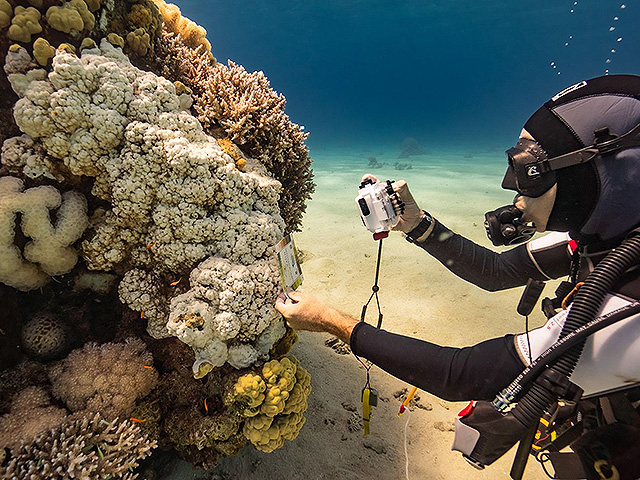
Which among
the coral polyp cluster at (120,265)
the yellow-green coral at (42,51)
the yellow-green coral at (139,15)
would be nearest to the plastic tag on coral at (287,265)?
the coral polyp cluster at (120,265)

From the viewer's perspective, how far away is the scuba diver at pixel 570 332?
1.37 metres

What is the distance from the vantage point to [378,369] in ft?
12.8

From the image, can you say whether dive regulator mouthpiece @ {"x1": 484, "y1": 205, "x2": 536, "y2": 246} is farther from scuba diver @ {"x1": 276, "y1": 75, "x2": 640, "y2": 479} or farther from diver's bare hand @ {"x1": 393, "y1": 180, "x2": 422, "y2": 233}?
diver's bare hand @ {"x1": 393, "y1": 180, "x2": 422, "y2": 233}

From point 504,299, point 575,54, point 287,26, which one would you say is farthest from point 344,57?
point 504,299

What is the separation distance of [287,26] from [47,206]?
100 metres

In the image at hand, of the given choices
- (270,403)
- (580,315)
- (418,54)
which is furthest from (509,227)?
(418,54)

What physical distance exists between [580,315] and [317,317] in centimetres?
142

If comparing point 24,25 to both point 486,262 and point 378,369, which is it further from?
point 378,369

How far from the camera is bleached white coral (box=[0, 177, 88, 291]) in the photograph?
205 centimetres

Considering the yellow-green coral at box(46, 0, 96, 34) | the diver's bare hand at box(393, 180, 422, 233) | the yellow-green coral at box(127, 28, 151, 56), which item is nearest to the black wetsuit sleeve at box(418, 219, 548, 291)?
A: the diver's bare hand at box(393, 180, 422, 233)

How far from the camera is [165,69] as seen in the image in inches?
115

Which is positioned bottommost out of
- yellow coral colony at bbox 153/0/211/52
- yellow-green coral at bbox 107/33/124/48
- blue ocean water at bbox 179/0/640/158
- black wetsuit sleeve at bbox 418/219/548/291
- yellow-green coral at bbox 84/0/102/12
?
black wetsuit sleeve at bbox 418/219/548/291

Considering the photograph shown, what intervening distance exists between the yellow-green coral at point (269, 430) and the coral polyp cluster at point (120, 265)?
11mm

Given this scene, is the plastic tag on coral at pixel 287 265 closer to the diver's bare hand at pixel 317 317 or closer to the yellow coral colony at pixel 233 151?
the diver's bare hand at pixel 317 317
